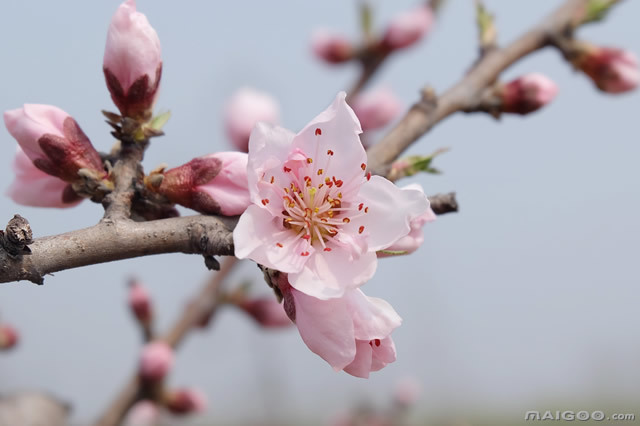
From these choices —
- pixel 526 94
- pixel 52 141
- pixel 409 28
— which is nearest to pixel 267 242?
pixel 52 141

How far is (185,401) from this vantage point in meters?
2.18

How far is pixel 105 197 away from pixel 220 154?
0.62 ft

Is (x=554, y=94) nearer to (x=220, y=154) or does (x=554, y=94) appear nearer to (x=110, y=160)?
(x=220, y=154)

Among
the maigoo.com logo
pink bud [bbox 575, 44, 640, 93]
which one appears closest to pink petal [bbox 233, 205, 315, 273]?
the maigoo.com logo

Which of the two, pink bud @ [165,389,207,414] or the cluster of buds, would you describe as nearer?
pink bud @ [165,389,207,414]

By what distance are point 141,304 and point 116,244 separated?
5.16 ft

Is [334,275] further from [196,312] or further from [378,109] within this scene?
[378,109]

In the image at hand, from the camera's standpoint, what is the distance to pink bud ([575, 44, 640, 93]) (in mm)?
1660

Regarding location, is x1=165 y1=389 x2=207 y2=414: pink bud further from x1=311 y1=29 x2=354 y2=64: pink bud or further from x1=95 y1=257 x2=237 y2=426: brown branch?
x1=311 y1=29 x2=354 y2=64: pink bud

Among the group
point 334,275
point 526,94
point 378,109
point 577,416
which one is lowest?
point 577,416

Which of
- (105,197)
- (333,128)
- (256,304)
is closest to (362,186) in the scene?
(333,128)

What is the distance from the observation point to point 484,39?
158cm

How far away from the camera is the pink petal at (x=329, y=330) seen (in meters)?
0.76

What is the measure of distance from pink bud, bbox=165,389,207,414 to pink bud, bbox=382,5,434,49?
6.17 ft
